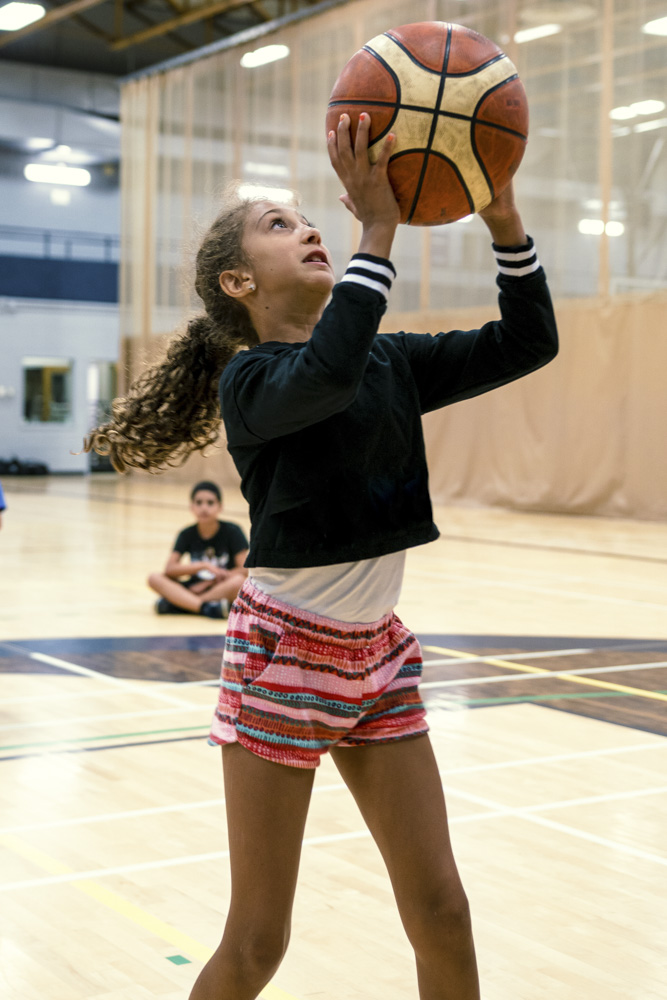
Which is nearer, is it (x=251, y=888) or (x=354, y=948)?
(x=251, y=888)

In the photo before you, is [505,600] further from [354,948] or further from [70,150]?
[70,150]

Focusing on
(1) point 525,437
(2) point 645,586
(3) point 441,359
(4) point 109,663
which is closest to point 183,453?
(3) point 441,359

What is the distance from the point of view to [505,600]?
761cm

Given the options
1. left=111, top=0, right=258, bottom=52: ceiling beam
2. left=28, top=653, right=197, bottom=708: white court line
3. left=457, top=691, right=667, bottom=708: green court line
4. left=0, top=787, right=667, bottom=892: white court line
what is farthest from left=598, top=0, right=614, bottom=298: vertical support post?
left=0, top=787, right=667, bottom=892: white court line

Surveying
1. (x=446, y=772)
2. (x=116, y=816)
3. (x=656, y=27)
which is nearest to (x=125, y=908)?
(x=116, y=816)

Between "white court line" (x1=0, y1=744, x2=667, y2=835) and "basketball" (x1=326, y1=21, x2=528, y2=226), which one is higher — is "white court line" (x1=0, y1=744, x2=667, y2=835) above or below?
below

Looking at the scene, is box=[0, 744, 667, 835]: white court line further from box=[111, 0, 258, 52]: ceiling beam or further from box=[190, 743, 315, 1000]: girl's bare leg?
box=[111, 0, 258, 52]: ceiling beam

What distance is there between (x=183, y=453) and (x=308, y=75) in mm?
16194

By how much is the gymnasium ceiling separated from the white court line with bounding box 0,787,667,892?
49.3 ft

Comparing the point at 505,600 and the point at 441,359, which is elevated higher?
the point at 441,359

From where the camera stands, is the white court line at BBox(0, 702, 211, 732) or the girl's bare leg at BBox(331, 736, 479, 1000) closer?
the girl's bare leg at BBox(331, 736, 479, 1000)

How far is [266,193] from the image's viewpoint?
193 cm

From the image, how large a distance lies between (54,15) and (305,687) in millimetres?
17815

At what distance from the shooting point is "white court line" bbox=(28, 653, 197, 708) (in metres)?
4.79
